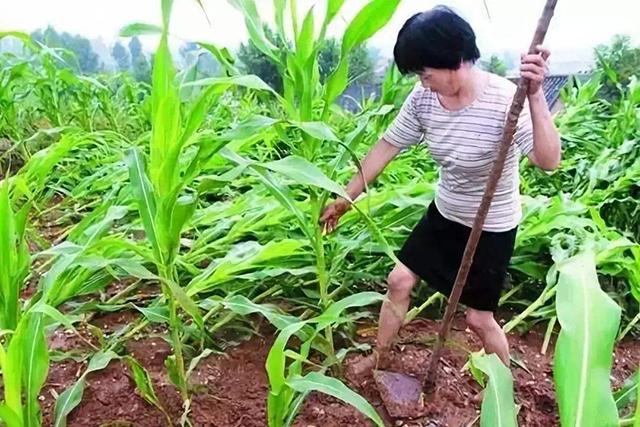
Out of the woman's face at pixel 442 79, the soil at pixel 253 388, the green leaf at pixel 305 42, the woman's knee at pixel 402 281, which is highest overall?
the green leaf at pixel 305 42

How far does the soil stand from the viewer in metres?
0.90

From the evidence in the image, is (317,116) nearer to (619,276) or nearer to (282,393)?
(282,393)

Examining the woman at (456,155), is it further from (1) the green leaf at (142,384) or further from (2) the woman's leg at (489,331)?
(1) the green leaf at (142,384)

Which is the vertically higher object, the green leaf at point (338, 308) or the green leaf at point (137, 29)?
the green leaf at point (137, 29)

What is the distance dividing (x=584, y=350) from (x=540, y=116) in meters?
0.34

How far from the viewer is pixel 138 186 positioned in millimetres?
816

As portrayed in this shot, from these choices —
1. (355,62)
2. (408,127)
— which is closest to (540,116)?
(408,127)

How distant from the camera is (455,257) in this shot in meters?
0.98

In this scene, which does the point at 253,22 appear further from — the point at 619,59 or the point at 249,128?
the point at 619,59

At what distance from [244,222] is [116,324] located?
0.27 m

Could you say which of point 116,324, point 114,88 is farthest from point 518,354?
point 114,88

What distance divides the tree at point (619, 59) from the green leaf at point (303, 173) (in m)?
1.53

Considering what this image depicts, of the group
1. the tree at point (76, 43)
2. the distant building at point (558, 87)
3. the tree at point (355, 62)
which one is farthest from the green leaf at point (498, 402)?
the tree at point (76, 43)

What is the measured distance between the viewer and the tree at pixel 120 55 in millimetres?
2211
